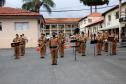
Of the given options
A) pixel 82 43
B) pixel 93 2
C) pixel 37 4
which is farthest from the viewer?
pixel 93 2

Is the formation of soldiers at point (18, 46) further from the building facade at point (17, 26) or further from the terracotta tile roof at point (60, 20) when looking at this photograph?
the terracotta tile roof at point (60, 20)

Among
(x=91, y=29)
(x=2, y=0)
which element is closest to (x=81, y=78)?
(x=2, y=0)

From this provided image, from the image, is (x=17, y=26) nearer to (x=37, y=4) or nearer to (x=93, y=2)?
(x=37, y=4)

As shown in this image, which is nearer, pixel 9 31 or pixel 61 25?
pixel 9 31

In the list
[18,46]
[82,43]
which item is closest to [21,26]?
[82,43]

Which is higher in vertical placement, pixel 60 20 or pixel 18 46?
pixel 60 20

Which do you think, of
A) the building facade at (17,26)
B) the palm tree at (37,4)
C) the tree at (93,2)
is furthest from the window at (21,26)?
the tree at (93,2)

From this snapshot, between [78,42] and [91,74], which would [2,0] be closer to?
[78,42]

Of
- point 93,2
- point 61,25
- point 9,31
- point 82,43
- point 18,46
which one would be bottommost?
point 18,46

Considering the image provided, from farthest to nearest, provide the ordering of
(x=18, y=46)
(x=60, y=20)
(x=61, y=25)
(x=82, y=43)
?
1. (x=60, y=20)
2. (x=61, y=25)
3. (x=82, y=43)
4. (x=18, y=46)

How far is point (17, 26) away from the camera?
40062mm

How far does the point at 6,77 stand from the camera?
46.3 feet

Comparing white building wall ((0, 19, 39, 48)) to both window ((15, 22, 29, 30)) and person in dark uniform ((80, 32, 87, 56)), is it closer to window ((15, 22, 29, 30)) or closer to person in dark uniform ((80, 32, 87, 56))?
window ((15, 22, 29, 30))

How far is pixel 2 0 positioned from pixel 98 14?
45281mm
